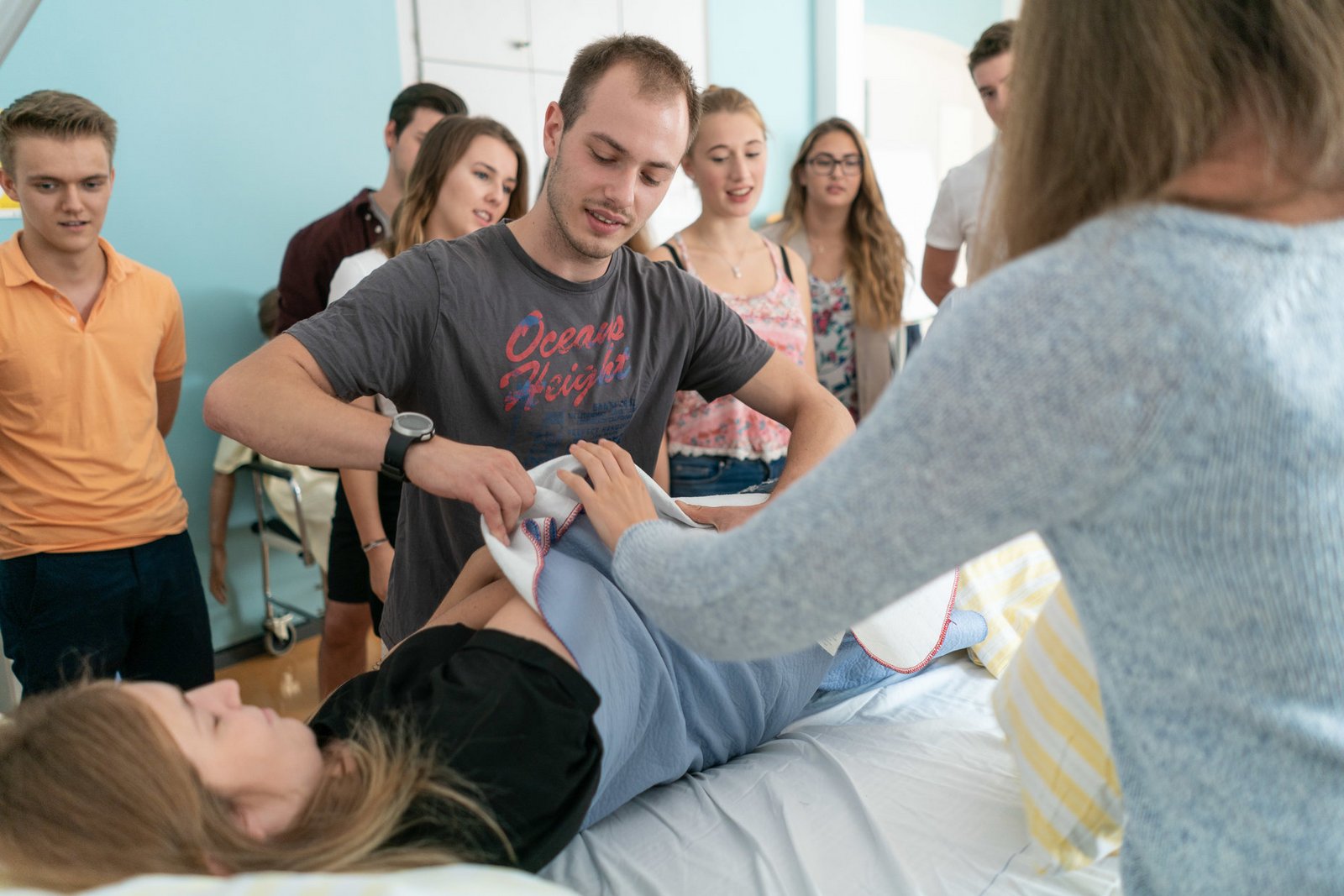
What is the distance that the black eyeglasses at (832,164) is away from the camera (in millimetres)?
2908

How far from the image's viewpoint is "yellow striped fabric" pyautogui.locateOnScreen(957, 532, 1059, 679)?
157cm

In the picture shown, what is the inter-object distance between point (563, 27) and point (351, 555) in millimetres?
2449

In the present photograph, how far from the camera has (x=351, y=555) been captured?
94.7 inches

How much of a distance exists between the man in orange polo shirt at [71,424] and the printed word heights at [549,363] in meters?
1.15

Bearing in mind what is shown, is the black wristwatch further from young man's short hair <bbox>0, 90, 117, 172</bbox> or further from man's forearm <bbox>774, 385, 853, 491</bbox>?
young man's short hair <bbox>0, 90, 117, 172</bbox>

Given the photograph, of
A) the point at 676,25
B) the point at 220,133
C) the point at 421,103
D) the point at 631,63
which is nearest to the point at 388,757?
the point at 631,63

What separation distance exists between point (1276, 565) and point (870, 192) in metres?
2.42

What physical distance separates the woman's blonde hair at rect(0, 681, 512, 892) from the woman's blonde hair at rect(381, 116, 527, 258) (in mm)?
1490

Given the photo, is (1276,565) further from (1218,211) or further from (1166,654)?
(1218,211)

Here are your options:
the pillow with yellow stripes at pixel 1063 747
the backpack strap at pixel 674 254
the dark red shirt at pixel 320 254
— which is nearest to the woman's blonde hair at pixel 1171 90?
the pillow with yellow stripes at pixel 1063 747

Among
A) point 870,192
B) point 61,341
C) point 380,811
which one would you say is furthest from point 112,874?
point 870,192

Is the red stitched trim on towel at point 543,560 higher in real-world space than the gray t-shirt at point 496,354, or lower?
lower

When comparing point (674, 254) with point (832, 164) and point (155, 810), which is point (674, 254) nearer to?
point (832, 164)

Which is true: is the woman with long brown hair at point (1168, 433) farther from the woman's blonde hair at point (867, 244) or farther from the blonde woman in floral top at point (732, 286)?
the woman's blonde hair at point (867, 244)
